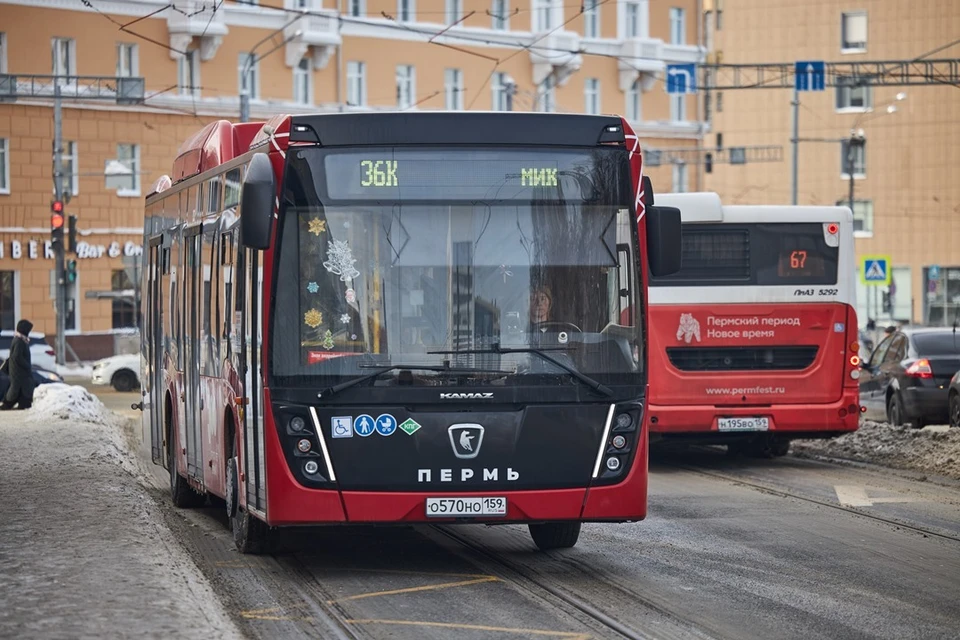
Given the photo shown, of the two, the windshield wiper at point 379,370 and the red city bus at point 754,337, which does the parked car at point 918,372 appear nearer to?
the red city bus at point 754,337

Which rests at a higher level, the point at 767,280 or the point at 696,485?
the point at 767,280

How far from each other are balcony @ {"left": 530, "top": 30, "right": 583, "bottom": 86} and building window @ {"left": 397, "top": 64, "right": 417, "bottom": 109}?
4.30 metres

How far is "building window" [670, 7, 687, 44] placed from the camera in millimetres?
71688

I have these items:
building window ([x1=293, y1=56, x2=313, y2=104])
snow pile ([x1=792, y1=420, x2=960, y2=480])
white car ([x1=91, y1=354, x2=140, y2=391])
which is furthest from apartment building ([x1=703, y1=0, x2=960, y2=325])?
snow pile ([x1=792, y1=420, x2=960, y2=480])

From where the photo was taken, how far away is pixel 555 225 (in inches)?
436

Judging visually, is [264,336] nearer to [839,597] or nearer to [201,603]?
[201,603]

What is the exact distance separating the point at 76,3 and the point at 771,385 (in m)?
40.3

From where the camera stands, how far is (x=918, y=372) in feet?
81.7

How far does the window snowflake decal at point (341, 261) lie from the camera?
10906mm

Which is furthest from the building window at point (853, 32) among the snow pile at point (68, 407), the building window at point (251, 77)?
the snow pile at point (68, 407)

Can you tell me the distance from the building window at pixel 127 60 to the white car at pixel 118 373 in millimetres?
14323

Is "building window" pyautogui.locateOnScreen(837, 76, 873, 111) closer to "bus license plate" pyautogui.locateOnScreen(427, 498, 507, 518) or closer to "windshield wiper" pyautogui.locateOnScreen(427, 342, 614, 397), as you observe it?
"windshield wiper" pyautogui.locateOnScreen(427, 342, 614, 397)

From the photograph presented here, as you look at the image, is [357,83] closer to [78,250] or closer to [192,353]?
Result: [78,250]

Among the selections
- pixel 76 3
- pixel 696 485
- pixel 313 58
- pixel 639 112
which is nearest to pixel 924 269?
pixel 639 112
